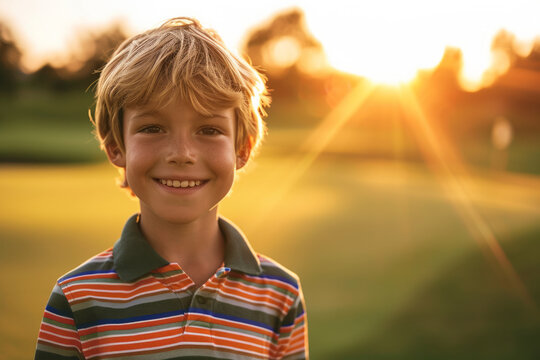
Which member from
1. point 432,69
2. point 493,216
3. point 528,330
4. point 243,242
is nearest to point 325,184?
point 493,216

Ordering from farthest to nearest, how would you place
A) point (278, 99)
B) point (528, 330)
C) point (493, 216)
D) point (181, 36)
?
point (278, 99) < point (493, 216) < point (528, 330) < point (181, 36)

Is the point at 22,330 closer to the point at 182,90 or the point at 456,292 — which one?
the point at 182,90

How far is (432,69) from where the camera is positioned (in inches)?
784

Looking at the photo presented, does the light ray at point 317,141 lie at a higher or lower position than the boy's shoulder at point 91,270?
higher

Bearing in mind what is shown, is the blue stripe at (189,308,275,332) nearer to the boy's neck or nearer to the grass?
the boy's neck

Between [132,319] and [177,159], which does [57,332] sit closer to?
[132,319]

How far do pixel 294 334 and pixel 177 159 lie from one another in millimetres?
654

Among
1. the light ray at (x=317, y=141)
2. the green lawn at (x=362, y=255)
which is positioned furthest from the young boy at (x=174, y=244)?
the light ray at (x=317, y=141)

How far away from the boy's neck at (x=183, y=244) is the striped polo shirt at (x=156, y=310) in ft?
0.13

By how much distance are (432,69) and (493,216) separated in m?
14.8

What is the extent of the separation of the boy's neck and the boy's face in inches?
2.3

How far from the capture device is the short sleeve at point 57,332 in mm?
1326

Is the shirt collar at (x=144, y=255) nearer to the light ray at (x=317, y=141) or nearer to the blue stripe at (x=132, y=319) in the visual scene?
the blue stripe at (x=132, y=319)

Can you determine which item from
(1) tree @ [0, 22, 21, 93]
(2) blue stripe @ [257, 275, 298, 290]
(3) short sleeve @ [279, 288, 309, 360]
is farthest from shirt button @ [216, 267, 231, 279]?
(1) tree @ [0, 22, 21, 93]
